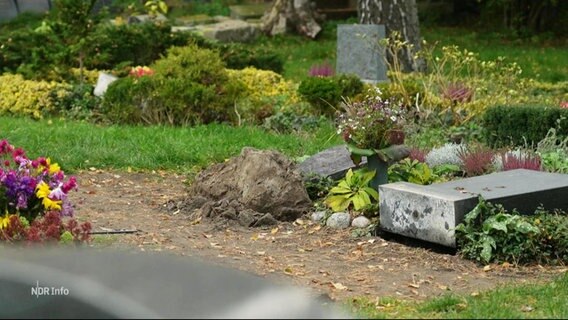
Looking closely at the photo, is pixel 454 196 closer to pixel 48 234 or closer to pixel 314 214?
pixel 314 214

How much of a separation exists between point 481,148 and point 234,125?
12.9 feet

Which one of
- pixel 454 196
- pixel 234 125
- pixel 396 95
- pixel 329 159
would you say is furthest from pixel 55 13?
pixel 454 196

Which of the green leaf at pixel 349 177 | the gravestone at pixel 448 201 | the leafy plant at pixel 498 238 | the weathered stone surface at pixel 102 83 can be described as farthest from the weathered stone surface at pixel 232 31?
the leafy plant at pixel 498 238

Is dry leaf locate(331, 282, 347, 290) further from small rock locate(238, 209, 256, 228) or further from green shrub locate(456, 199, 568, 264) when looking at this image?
small rock locate(238, 209, 256, 228)

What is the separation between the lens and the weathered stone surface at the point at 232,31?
2481 centimetres

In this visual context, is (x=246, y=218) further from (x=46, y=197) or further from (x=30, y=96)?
(x=30, y=96)

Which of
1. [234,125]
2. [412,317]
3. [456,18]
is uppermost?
[412,317]

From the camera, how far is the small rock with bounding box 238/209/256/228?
29.0 feet

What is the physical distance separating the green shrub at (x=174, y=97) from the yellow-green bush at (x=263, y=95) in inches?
7.8

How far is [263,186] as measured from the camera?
356 inches

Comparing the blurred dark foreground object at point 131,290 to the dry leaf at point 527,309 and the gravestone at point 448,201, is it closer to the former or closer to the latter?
the dry leaf at point 527,309

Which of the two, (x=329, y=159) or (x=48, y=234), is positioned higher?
(x=48, y=234)

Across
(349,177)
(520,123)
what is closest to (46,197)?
(349,177)

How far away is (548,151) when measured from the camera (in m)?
10.5
